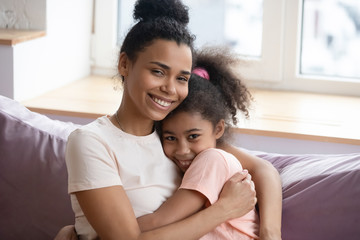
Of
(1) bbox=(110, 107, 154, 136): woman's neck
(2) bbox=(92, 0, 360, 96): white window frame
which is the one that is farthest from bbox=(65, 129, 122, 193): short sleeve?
(2) bbox=(92, 0, 360, 96): white window frame

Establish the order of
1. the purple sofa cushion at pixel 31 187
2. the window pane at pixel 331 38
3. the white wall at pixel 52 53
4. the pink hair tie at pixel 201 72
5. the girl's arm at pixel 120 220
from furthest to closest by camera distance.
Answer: the window pane at pixel 331 38 < the white wall at pixel 52 53 < the purple sofa cushion at pixel 31 187 < the pink hair tie at pixel 201 72 < the girl's arm at pixel 120 220

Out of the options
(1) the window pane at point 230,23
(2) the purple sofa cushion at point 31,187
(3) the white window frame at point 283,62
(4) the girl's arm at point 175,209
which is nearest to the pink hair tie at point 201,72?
(4) the girl's arm at point 175,209

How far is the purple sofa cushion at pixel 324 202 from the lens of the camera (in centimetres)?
172

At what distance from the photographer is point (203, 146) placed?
1.76 m

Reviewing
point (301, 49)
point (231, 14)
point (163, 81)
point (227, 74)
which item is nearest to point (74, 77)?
point (231, 14)

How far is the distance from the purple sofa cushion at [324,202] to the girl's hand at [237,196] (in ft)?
0.48

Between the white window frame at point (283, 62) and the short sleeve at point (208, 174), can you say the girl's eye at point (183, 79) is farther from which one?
the white window frame at point (283, 62)

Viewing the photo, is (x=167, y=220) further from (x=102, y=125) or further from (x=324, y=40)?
(x=324, y=40)

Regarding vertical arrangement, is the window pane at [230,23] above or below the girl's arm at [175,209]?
above

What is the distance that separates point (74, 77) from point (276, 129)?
3.52 feet

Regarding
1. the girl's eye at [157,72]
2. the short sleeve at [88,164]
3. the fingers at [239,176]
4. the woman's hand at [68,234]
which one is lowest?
the woman's hand at [68,234]

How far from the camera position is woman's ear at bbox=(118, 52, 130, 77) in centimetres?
168

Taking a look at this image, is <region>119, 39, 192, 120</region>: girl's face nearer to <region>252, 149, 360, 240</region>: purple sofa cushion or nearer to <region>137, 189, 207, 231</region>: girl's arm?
<region>137, 189, 207, 231</region>: girl's arm

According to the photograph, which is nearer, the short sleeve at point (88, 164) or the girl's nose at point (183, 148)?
the short sleeve at point (88, 164)
